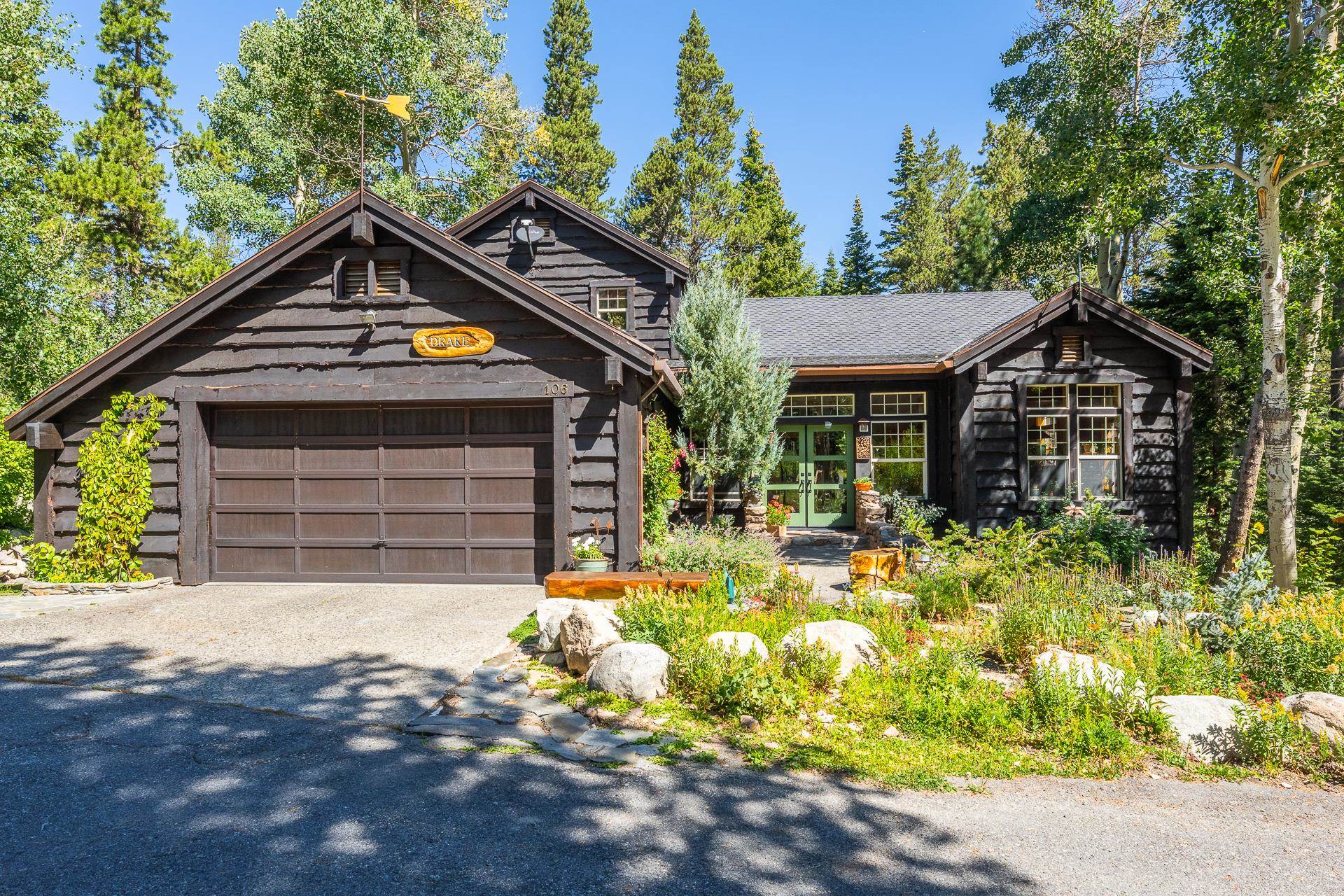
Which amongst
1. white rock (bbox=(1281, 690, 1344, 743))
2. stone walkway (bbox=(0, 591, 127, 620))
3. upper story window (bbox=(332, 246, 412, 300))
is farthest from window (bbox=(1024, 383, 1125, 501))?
stone walkway (bbox=(0, 591, 127, 620))

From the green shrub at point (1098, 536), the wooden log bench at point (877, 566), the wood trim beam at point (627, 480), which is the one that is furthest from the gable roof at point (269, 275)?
the green shrub at point (1098, 536)

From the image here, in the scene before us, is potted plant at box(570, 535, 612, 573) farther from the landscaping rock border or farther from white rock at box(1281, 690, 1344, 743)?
white rock at box(1281, 690, 1344, 743)

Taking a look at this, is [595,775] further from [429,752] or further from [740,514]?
[740,514]

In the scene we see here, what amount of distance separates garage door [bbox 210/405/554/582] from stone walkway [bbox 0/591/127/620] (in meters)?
1.25

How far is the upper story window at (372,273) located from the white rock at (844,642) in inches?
264

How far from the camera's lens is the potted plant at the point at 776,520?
13.5 meters

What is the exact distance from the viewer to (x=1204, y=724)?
4.39m

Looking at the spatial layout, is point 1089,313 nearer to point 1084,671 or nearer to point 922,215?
point 1084,671

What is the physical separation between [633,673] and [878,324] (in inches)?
491

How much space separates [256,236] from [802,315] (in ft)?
58.5

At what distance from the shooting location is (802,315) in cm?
1688

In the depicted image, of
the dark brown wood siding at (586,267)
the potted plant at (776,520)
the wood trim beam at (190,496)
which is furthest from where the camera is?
the dark brown wood siding at (586,267)

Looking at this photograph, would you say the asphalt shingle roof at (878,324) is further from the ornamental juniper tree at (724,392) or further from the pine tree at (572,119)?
the pine tree at (572,119)

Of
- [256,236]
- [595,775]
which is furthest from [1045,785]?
[256,236]
